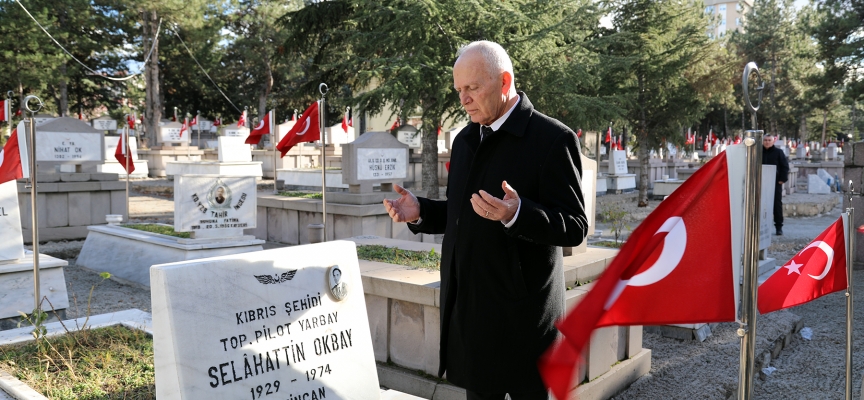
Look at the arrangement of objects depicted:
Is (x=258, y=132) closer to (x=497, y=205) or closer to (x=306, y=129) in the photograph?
(x=306, y=129)

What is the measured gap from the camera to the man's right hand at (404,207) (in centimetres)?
267

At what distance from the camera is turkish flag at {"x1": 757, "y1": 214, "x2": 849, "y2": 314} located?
148 inches

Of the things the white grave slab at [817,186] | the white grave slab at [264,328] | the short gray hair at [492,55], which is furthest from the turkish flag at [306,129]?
the white grave slab at [817,186]

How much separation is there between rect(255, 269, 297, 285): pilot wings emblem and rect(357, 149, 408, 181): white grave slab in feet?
24.9

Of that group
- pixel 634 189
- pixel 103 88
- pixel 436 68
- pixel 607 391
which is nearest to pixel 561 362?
pixel 607 391

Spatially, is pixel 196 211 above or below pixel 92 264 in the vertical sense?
above

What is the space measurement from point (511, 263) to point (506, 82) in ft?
2.05

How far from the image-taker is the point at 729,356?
17.7ft

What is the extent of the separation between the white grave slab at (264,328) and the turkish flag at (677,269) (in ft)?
3.95

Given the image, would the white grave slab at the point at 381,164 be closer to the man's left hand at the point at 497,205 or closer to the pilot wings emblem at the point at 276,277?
the pilot wings emblem at the point at 276,277

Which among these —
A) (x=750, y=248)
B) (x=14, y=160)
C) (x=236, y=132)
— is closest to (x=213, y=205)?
(x=14, y=160)

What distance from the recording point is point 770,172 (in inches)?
302

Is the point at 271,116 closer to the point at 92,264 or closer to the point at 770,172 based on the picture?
the point at 92,264

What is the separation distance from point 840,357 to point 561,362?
4.97 meters
